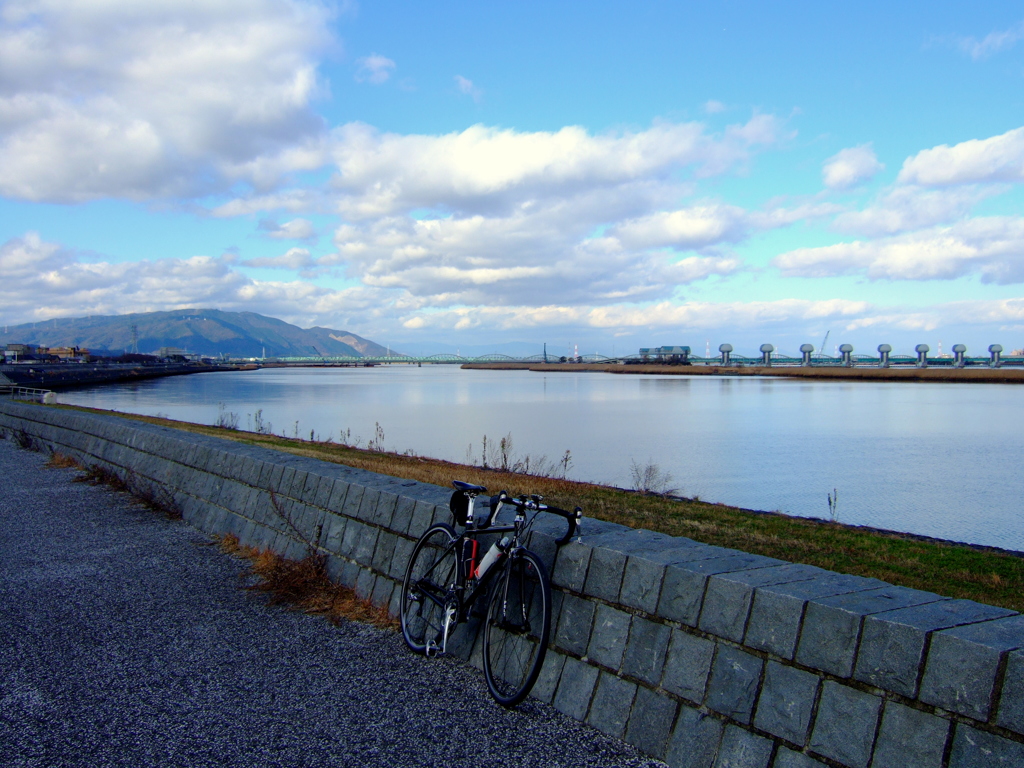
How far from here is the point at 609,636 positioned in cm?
440

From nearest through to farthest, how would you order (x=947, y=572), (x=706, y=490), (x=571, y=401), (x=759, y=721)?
(x=759, y=721) < (x=947, y=572) < (x=706, y=490) < (x=571, y=401)

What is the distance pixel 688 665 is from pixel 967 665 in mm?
1377

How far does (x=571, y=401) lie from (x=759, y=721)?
59.5m

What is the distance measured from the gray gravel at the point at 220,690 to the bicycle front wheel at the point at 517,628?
0.56 feet

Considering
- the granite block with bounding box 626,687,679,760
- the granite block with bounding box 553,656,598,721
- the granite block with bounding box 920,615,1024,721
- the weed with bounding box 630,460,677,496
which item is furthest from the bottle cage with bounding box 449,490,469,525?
the weed with bounding box 630,460,677,496

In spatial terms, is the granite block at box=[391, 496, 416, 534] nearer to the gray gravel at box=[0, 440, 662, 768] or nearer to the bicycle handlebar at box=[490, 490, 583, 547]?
the gray gravel at box=[0, 440, 662, 768]

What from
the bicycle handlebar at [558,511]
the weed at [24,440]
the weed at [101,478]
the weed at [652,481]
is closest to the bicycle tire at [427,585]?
the bicycle handlebar at [558,511]

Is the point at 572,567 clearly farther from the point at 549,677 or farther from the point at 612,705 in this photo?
the point at 612,705

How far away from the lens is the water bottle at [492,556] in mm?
4840

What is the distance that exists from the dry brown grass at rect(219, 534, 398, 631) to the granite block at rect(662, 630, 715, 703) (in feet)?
9.01

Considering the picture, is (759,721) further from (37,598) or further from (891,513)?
(891,513)

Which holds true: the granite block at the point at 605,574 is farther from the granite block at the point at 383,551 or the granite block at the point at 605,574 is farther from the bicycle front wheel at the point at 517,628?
the granite block at the point at 383,551

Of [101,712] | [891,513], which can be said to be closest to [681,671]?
[101,712]

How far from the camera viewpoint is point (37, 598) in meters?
6.93
